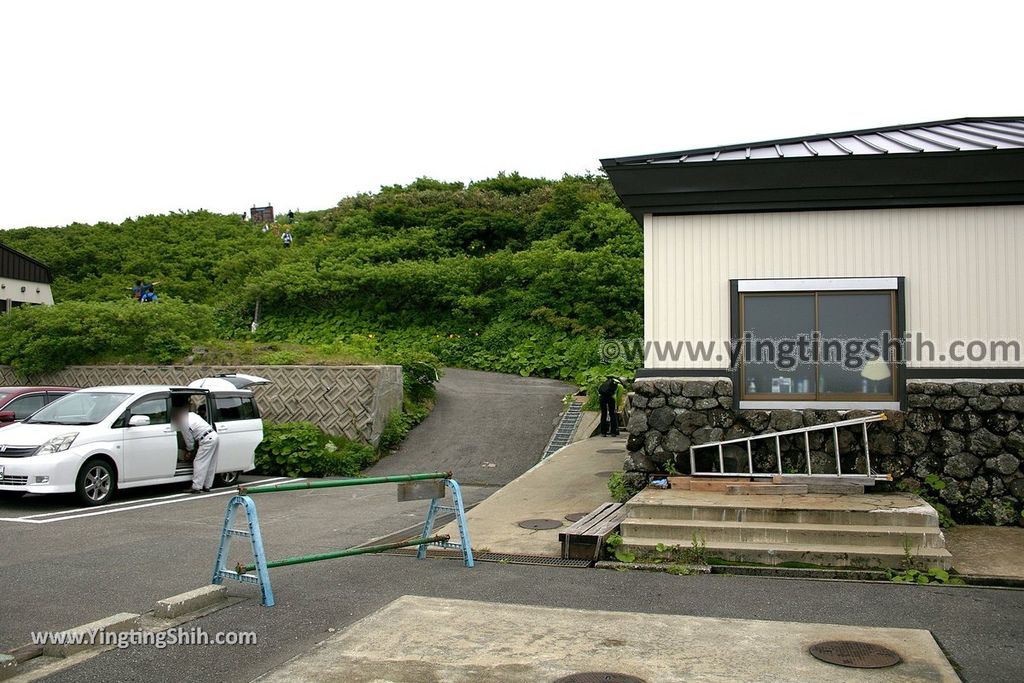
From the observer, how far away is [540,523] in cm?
988

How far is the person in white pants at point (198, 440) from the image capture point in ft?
42.9

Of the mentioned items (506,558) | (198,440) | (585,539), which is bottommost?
(506,558)

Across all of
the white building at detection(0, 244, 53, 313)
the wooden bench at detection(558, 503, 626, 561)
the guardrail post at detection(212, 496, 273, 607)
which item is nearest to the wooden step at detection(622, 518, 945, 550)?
the wooden bench at detection(558, 503, 626, 561)

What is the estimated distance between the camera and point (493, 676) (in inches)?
195

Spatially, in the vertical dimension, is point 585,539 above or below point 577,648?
above

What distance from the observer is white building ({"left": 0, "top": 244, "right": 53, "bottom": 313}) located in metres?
32.0

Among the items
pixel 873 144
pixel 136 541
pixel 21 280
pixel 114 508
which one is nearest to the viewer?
pixel 136 541

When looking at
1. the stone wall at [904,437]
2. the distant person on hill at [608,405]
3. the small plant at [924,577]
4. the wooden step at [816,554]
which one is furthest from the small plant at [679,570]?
the distant person on hill at [608,405]

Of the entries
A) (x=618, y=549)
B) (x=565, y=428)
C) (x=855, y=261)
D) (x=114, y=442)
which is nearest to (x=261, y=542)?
(x=618, y=549)

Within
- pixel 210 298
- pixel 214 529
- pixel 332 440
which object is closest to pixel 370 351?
pixel 332 440

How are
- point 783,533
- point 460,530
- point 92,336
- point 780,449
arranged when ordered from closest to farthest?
point 460,530 → point 783,533 → point 780,449 → point 92,336

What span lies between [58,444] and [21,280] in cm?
2597

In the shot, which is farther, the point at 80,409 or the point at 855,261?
the point at 80,409

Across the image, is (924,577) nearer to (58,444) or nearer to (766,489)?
(766,489)
